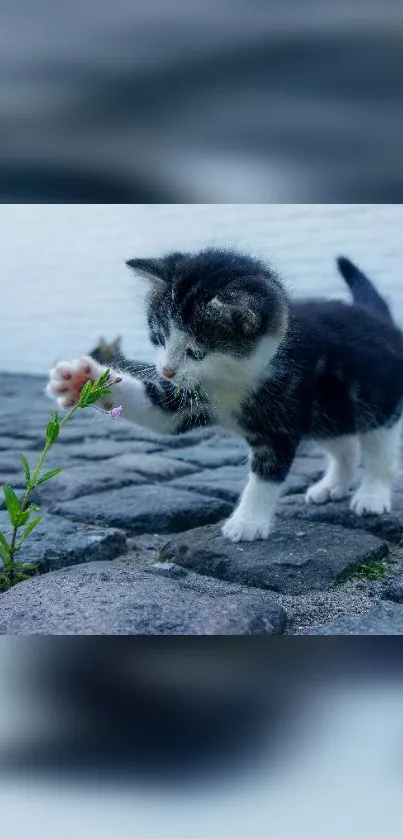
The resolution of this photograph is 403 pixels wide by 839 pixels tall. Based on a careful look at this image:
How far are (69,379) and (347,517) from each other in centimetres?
61

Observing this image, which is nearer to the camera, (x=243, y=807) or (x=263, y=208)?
(x=243, y=807)

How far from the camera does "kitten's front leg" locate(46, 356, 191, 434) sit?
4.22 ft

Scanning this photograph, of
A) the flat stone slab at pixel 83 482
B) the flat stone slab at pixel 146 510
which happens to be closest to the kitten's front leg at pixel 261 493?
the flat stone slab at pixel 146 510

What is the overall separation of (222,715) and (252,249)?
696 millimetres

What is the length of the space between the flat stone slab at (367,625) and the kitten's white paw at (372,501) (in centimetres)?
43

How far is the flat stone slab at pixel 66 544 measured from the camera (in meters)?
1.39

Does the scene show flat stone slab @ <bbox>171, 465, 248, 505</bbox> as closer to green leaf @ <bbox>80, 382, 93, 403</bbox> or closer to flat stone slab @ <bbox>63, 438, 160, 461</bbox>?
flat stone slab @ <bbox>63, 438, 160, 461</bbox>

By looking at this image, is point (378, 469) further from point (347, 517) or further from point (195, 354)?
point (195, 354)
